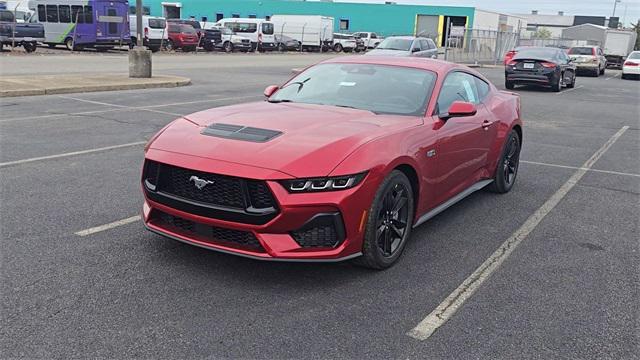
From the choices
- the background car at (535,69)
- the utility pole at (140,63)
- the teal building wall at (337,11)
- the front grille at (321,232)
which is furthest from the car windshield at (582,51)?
the teal building wall at (337,11)

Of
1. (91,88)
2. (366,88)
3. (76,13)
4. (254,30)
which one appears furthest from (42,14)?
(366,88)

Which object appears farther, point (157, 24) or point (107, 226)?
point (157, 24)

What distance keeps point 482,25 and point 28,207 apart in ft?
213

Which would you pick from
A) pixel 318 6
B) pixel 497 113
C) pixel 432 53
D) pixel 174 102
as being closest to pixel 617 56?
pixel 432 53

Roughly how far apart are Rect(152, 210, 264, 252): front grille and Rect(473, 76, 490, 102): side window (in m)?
3.32

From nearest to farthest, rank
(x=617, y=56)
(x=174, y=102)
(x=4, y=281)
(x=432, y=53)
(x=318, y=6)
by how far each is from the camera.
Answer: (x=4, y=281) → (x=174, y=102) → (x=432, y=53) → (x=617, y=56) → (x=318, y=6)

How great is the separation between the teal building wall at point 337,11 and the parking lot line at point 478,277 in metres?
63.5

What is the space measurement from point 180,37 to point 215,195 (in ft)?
106

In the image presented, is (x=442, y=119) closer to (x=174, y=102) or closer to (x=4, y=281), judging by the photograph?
(x=4, y=281)

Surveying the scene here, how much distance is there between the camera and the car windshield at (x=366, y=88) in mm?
4945

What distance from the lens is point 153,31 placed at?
32.7 m

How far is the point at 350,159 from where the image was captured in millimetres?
3771

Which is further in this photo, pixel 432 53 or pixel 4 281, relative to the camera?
pixel 432 53

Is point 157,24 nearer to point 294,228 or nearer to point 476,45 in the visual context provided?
point 476,45
